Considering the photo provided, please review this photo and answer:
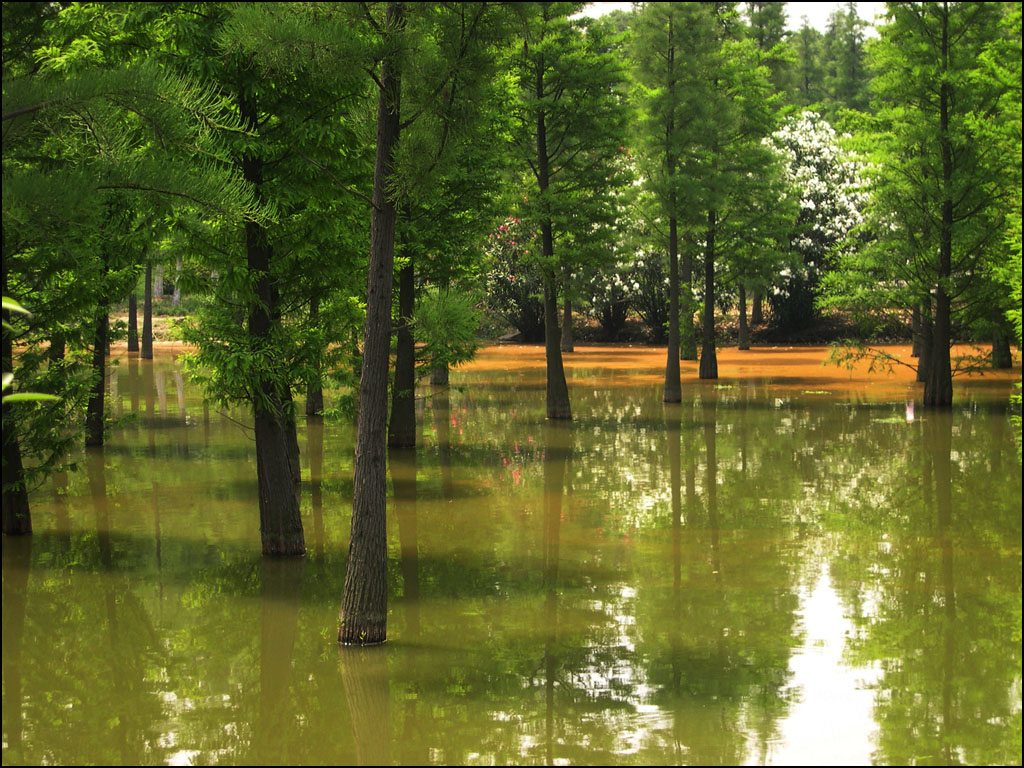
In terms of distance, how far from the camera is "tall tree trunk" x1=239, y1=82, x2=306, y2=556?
13578mm

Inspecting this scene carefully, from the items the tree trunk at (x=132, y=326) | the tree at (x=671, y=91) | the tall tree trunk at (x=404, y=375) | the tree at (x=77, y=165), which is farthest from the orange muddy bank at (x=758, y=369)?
the tree at (x=77, y=165)

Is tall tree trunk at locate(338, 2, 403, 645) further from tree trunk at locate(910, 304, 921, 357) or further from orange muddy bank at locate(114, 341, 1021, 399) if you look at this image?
orange muddy bank at locate(114, 341, 1021, 399)

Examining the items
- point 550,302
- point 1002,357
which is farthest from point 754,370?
point 550,302

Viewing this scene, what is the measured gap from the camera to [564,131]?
87.9ft

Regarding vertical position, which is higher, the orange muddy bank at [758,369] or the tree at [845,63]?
the tree at [845,63]

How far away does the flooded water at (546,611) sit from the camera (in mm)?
8750

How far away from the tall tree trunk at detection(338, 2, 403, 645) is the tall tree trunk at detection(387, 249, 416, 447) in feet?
34.2

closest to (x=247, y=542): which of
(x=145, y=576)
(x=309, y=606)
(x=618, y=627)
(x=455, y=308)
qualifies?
(x=145, y=576)

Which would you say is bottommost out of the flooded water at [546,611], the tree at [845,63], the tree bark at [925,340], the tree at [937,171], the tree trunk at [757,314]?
the flooded water at [546,611]

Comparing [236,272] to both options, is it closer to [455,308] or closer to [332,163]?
[332,163]

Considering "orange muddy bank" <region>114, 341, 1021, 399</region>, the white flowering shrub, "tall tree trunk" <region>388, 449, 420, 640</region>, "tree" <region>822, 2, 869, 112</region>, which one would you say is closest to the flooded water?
"tall tree trunk" <region>388, 449, 420, 640</region>

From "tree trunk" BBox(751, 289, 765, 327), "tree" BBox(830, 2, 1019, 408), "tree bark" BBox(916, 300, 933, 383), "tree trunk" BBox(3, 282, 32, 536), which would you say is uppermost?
"tree" BBox(830, 2, 1019, 408)

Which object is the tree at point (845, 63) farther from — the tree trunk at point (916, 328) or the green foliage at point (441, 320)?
the green foliage at point (441, 320)

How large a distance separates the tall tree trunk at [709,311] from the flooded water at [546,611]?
13.1 meters
